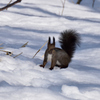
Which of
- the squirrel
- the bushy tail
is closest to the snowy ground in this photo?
the squirrel

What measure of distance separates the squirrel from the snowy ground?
0.08 m

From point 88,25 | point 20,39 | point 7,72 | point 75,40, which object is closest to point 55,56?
point 75,40

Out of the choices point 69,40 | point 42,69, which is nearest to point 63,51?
point 69,40

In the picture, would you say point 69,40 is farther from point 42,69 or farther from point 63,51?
point 42,69

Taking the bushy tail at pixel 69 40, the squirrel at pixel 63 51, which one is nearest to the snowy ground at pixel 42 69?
the squirrel at pixel 63 51

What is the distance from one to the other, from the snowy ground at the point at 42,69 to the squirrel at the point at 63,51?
8 cm

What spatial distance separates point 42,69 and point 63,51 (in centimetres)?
35

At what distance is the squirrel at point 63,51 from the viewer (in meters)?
2.51

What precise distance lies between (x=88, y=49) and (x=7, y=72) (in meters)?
1.75

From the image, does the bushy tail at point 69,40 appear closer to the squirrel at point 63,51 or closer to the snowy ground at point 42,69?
the squirrel at point 63,51

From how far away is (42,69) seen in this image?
7.95ft

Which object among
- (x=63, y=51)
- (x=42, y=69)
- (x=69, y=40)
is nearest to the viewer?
(x=42, y=69)

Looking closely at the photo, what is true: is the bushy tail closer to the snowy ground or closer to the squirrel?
the squirrel

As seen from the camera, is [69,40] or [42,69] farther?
[69,40]
